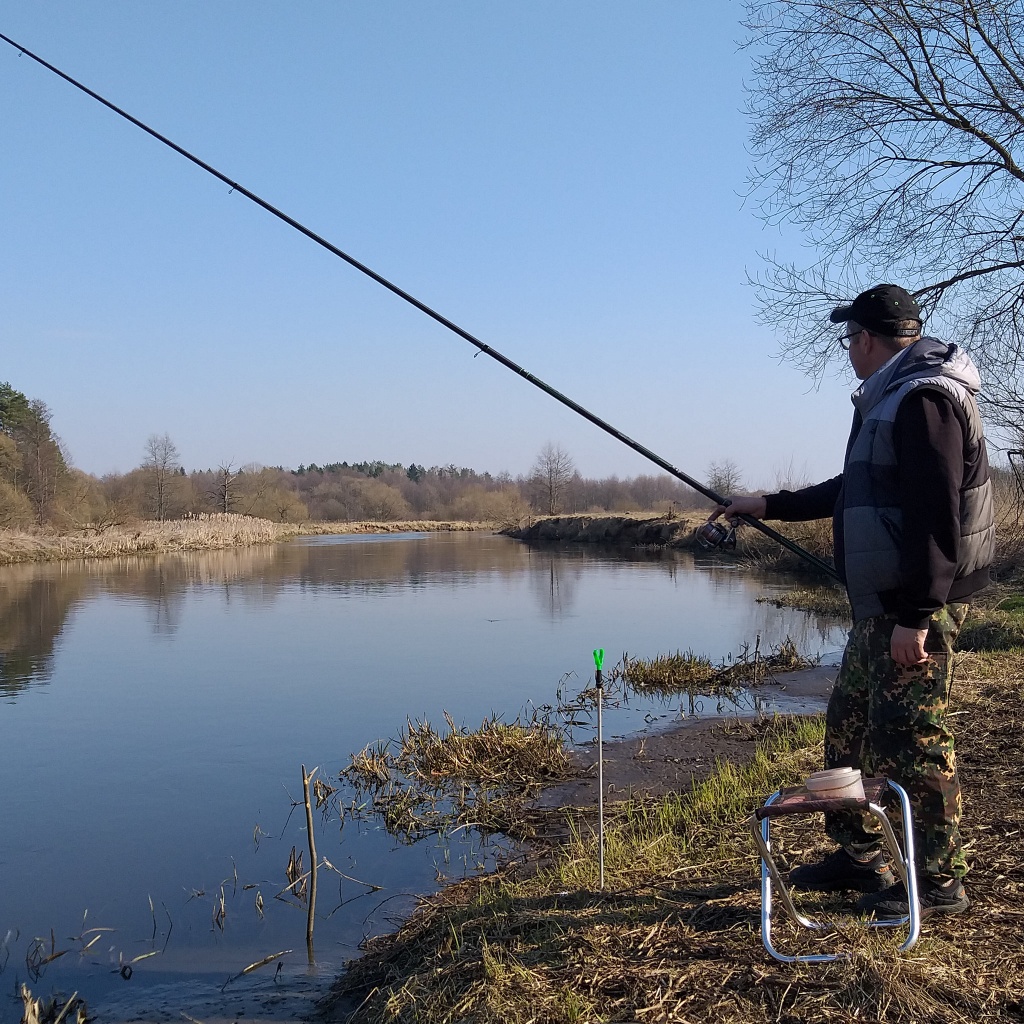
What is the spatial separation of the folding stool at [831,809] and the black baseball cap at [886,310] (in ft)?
4.59

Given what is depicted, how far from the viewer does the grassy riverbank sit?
33.2 m

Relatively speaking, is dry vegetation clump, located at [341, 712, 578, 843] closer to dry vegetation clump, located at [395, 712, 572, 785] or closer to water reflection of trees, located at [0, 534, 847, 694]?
dry vegetation clump, located at [395, 712, 572, 785]

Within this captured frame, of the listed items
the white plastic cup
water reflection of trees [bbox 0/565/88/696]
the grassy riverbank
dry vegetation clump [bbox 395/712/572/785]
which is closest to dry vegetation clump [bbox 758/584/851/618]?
dry vegetation clump [bbox 395/712/572/785]

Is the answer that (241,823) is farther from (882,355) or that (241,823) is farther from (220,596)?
(220,596)

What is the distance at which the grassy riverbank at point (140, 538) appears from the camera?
109 ft

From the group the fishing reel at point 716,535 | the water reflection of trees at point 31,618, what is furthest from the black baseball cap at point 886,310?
the water reflection of trees at point 31,618

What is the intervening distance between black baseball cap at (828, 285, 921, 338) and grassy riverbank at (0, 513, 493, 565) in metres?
33.5

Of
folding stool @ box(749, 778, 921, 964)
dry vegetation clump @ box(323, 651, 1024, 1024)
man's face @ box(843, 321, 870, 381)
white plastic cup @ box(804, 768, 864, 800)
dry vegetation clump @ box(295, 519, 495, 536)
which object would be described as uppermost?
man's face @ box(843, 321, 870, 381)

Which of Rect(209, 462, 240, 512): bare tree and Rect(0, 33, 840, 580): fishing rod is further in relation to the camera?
Rect(209, 462, 240, 512): bare tree

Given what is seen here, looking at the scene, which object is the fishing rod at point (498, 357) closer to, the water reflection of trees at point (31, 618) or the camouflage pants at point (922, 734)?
the camouflage pants at point (922, 734)

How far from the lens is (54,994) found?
4160 millimetres

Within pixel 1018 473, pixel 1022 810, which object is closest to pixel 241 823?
pixel 1022 810

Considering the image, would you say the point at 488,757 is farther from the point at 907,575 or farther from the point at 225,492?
the point at 225,492

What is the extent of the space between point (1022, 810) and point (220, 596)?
19673mm
